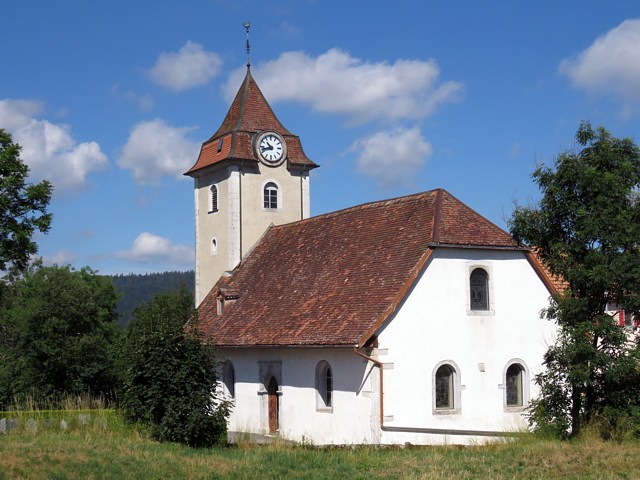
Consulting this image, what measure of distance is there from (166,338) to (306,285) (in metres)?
8.88

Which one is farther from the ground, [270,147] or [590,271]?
[270,147]

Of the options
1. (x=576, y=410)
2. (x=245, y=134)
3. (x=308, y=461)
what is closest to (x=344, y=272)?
(x=576, y=410)

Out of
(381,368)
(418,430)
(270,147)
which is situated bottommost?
(418,430)

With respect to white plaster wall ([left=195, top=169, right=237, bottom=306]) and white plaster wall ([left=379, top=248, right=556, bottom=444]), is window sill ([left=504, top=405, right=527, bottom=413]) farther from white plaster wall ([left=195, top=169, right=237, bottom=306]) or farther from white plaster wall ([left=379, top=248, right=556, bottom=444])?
white plaster wall ([left=195, top=169, right=237, bottom=306])

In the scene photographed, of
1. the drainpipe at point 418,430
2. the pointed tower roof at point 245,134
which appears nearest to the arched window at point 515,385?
the drainpipe at point 418,430

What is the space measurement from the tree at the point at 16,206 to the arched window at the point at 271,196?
31.2ft

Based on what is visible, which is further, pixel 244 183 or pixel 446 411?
pixel 244 183

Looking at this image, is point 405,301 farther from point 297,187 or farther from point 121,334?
point 121,334

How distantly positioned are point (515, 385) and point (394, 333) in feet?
16.4

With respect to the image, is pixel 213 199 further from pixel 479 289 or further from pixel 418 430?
pixel 418 430

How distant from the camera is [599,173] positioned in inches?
895

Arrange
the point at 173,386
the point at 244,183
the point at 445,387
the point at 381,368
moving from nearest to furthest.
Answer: the point at 173,386
the point at 381,368
the point at 445,387
the point at 244,183

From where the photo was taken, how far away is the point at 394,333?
91.1ft

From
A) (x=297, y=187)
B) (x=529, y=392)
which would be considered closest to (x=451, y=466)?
(x=529, y=392)
